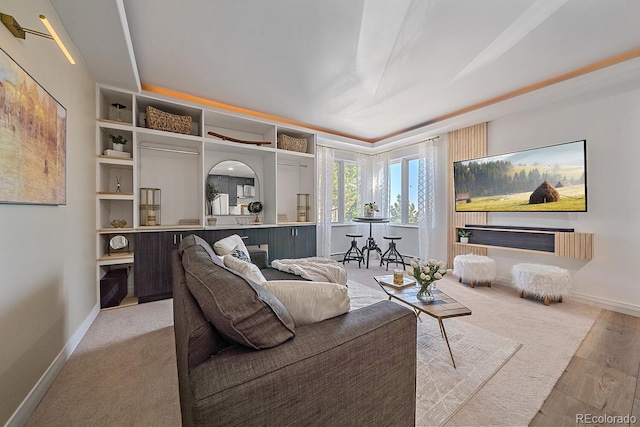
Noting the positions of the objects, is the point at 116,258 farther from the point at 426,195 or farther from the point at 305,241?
the point at 426,195

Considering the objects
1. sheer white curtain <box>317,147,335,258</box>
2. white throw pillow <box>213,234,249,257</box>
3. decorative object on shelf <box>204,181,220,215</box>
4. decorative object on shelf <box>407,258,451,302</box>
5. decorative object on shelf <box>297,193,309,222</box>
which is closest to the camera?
decorative object on shelf <box>407,258,451,302</box>

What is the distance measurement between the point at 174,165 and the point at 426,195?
14.1 ft

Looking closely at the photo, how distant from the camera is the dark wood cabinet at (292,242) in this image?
157 inches

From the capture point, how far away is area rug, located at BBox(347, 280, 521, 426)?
1.46 m

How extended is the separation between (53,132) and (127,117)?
6.23 ft

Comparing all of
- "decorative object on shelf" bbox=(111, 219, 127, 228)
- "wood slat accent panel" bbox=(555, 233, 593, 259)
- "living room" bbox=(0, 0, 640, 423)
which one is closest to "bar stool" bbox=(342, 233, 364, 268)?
"living room" bbox=(0, 0, 640, 423)

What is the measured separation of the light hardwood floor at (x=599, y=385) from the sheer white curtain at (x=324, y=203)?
3.61 metres

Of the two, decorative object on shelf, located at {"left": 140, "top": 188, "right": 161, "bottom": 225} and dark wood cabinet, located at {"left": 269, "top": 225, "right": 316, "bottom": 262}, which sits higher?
decorative object on shelf, located at {"left": 140, "top": 188, "right": 161, "bottom": 225}

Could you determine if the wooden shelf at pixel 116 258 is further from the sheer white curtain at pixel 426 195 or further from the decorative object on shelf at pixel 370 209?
the sheer white curtain at pixel 426 195

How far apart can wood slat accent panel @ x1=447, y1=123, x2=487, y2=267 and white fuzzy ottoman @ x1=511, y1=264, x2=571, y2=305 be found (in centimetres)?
92

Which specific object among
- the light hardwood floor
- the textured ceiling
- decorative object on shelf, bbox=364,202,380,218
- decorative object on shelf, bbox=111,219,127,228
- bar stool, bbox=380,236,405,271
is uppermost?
the textured ceiling

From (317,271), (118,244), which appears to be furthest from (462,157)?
(118,244)

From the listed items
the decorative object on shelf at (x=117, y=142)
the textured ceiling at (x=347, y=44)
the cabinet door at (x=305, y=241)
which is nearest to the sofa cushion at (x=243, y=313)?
the textured ceiling at (x=347, y=44)

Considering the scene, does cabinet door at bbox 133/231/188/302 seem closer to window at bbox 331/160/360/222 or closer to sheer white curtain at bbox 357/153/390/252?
window at bbox 331/160/360/222
